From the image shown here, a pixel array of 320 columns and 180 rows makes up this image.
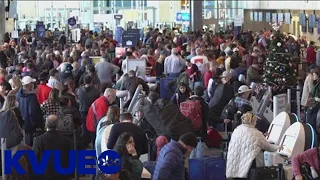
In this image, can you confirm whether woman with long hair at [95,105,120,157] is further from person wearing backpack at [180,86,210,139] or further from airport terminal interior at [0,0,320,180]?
person wearing backpack at [180,86,210,139]

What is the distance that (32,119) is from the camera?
13.0 metres

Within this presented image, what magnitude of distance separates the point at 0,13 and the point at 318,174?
3096 cm

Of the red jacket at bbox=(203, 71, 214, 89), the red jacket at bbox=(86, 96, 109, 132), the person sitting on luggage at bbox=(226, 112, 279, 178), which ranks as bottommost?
the person sitting on luggage at bbox=(226, 112, 279, 178)

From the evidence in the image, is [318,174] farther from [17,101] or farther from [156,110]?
[17,101]

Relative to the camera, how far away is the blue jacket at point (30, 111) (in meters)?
13.0

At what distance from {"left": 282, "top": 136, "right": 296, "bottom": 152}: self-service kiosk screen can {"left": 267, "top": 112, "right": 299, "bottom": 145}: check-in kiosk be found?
48cm

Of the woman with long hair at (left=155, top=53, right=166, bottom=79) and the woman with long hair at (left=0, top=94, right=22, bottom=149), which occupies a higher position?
the woman with long hair at (left=155, top=53, right=166, bottom=79)

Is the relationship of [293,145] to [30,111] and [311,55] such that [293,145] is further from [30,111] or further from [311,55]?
[311,55]

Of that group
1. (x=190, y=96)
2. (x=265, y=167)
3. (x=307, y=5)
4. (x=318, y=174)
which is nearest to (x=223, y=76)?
(x=190, y=96)

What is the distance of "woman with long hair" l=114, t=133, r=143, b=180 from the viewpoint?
8.55 metres

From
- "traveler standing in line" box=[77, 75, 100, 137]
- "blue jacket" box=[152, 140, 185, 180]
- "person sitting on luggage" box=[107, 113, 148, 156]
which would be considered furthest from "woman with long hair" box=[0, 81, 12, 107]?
"blue jacket" box=[152, 140, 185, 180]

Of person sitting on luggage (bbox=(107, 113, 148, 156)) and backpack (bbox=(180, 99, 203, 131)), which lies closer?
person sitting on luggage (bbox=(107, 113, 148, 156))

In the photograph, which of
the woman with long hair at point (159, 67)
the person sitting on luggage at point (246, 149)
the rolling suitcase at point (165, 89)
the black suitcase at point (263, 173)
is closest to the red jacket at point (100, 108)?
the person sitting on luggage at point (246, 149)

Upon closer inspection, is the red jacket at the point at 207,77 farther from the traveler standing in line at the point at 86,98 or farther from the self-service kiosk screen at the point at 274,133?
the self-service kiosk screen at the point at 274,133
